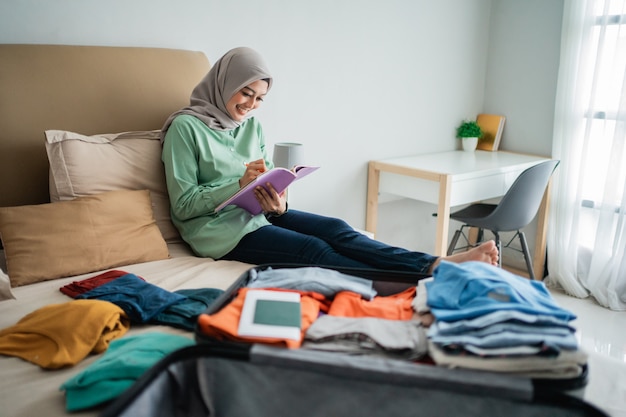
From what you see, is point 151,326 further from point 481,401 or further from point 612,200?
point 612,200

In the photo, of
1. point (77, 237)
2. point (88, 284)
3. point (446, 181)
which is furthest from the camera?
point (446, 181)

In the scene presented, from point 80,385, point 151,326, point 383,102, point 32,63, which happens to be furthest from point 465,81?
point 80,385

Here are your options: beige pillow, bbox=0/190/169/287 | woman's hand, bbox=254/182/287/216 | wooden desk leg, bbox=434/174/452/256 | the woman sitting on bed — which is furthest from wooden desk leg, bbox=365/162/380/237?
beige pillow, bbox=0/190/169/287

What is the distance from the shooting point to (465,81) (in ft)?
11.7

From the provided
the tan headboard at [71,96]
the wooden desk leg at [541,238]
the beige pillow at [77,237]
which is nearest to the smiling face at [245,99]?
the tan headboard at [71,96]

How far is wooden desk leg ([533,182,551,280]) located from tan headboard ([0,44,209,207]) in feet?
7.06

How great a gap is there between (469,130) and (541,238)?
800mm

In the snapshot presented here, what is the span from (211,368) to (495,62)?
10.4 feet

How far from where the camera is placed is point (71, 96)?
6.54ft

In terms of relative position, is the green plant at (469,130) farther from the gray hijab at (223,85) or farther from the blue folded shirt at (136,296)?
the blue folded shirt at (136,296)

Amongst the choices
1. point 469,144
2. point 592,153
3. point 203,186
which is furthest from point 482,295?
point 469,144

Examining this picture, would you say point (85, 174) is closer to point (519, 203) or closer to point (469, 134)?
point (519, 203)

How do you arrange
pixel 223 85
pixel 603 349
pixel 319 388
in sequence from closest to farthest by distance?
1. pixel 319 388
2. pixel 223 85
3. pixel 603 349

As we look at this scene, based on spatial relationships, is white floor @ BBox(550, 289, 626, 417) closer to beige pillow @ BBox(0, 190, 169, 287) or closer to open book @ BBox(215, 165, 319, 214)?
open book @ BBox(215, 165, 319, 214)
